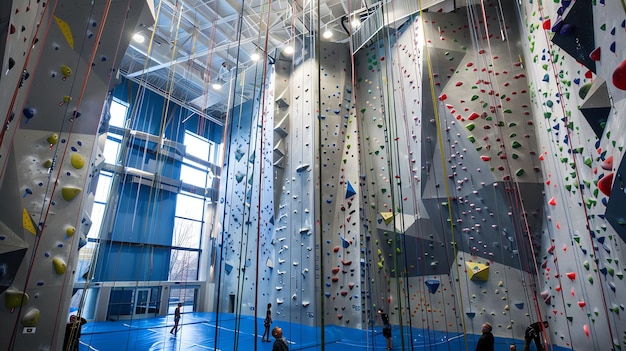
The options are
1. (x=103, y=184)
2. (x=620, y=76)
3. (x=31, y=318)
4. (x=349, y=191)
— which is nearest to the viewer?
(x=620, y=76)

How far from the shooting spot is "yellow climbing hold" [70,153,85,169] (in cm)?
321

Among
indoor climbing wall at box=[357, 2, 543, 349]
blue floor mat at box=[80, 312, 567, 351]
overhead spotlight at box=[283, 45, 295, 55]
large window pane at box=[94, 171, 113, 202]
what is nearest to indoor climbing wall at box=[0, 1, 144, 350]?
blue floor mat at box=[80, 312, 567, 351]

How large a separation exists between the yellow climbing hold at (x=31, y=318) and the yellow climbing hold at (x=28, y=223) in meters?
0.64

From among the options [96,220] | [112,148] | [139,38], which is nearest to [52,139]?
[139,38]

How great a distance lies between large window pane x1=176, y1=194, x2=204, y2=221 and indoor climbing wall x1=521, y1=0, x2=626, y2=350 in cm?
938

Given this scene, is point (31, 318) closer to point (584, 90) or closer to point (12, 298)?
point (12, 298)

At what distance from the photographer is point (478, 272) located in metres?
5.59

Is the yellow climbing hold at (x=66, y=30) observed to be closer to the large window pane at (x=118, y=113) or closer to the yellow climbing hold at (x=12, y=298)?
the yellow climbing hold at (x=12, y=298)

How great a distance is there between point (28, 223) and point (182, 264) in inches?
330

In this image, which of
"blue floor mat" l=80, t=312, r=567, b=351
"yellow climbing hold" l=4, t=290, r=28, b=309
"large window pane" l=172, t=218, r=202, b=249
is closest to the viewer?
"yellow climbing hold" l=4, t=290, r=28, b=309

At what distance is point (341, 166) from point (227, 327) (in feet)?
13.4

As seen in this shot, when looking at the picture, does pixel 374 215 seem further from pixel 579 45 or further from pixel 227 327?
pixel 579 45

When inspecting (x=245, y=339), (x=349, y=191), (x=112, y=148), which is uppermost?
(x=112, y=148)

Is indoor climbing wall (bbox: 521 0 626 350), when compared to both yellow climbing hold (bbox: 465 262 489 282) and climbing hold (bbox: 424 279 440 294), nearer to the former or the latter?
yellow climbing hold (bbox: 465 262 489 282)
